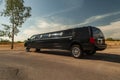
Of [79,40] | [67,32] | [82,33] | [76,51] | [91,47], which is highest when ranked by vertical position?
[67,32]

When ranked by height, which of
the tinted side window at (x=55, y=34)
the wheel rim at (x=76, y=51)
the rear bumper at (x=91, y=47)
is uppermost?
the tinted side window at (x=55, y=34)

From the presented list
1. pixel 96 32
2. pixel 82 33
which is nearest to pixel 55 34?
pixel 82 33

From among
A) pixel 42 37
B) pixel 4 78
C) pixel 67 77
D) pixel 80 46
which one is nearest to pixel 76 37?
pixel 80 46

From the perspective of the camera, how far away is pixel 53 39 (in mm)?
16812

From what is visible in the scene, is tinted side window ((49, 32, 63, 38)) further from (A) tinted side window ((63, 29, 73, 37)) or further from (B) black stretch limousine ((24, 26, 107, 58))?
(A) tinted side window ((63, 29, 73, 37))

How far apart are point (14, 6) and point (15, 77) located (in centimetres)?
2692

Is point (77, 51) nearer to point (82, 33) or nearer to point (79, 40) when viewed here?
point (79, 40)

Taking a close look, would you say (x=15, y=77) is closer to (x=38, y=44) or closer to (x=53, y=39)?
(x=53, y=39)

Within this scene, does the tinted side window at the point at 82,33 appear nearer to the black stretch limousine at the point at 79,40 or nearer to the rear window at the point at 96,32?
the black stretch limousine at the point at 79,40

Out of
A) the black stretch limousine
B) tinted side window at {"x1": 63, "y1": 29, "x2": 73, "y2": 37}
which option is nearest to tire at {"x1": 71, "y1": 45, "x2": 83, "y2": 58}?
the black stretch limousine

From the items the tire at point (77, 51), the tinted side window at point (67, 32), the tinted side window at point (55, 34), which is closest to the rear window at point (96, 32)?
the tire at point (77, 51)

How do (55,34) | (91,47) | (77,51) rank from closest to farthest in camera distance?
(91,47), (77,51), (55,34)

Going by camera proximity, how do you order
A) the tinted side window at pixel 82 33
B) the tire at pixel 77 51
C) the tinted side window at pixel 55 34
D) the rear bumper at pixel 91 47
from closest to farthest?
the rear bumper at pixel 91 47
the tinted side window at pixel 82 33
the tire at pixel 77 51
the tinted side window at pixel 55 34

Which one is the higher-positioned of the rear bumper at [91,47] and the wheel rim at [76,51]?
the rear bumper at [91,47]
